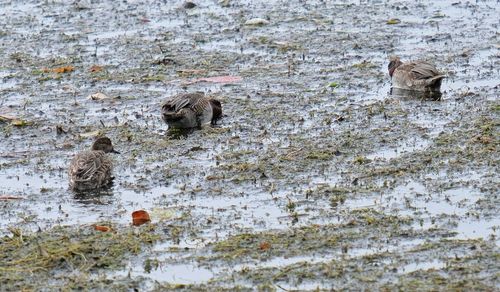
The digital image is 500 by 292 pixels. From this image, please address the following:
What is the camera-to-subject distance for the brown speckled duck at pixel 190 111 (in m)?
14.2

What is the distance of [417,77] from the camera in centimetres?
1554

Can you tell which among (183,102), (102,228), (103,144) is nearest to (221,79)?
(183,102)

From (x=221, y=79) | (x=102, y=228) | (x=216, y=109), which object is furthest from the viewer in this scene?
(x=221, y=79)

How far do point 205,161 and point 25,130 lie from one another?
2853mm

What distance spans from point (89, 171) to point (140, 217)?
1430 mm

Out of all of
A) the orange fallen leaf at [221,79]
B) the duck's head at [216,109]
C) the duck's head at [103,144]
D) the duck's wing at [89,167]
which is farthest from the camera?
the orange fallen leaf at [221,79]

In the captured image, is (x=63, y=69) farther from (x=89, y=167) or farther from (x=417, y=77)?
(x=89, y=167)

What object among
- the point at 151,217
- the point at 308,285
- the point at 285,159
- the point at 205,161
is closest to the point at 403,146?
the point at 285,159

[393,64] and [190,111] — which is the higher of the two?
[393,64]

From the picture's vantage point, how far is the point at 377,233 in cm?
1020

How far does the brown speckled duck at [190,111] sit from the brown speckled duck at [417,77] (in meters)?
2.48

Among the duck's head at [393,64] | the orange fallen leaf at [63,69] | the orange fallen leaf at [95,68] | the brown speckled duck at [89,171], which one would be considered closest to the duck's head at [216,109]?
the brown speckled duck at [89,171]

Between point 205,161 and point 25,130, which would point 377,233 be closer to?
point 205,161

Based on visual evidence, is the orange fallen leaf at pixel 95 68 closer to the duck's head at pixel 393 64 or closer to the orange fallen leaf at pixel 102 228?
the duck's head at pixel 393 64
